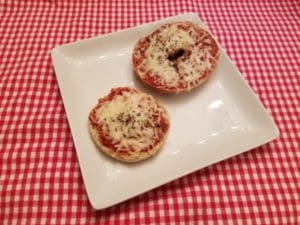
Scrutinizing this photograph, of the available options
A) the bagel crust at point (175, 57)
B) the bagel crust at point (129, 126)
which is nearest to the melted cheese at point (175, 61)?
the bagel crust at point (175, 57)

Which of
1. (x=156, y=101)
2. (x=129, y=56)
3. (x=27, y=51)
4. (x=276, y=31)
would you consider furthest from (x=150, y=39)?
(x=276, y=31)

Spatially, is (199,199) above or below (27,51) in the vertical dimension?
below

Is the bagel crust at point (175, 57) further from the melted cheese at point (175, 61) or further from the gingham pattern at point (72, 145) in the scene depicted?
the gingham pattern at point (72, 145)

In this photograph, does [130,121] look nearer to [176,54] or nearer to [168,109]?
[168,109]

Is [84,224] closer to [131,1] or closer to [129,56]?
[129,56]

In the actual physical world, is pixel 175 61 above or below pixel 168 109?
above

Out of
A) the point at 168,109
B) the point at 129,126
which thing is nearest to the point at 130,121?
the point at 129,126
